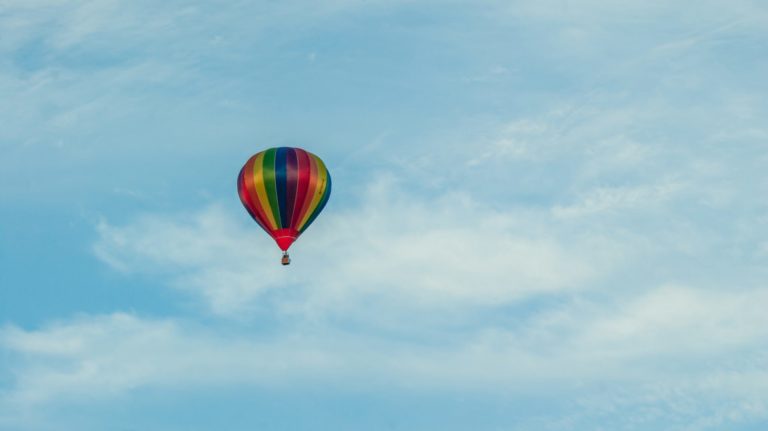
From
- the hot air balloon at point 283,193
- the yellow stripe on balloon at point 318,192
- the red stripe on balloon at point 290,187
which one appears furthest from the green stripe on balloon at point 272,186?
the yellow stripe on balloon at point 318,192

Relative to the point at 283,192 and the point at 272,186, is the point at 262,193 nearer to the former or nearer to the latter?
the point at 272,186

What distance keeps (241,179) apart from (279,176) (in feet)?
9.50

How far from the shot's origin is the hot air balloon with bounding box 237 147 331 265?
368 ft

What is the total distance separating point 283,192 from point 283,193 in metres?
0.06

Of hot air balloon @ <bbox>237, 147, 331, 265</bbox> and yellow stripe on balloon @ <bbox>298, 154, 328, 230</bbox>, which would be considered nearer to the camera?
hot air balloon @ <bbox>237, 147, 331, 265</bbox>

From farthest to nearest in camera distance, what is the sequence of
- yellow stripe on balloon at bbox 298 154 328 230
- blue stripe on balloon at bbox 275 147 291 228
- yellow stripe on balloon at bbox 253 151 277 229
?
yellow stripe on balloon at bbox 298 154 328 230, yellow stripe on balloon at bbox 253 151 277 229, blue stripe on balloon at bbox 275 147 291 228

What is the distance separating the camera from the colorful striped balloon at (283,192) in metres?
112

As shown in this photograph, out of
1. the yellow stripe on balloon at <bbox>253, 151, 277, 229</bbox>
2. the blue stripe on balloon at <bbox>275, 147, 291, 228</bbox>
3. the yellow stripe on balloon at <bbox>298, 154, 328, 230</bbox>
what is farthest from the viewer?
the yellow stripe on balloon at <bbox>298, 154, 328, 230</bbox>

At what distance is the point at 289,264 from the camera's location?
367 feet

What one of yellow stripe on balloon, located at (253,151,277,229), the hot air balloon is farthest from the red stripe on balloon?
yellow stripe on balloon, located at (253,151,277,229)

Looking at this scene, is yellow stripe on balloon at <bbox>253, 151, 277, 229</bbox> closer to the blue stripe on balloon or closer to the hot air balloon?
the hot air balloon

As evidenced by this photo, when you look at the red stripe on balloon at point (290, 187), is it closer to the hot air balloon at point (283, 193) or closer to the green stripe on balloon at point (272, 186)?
the hot air balloon at point (283, 193)

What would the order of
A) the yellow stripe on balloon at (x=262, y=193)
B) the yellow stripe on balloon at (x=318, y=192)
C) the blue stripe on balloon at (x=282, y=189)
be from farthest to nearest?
the yellow stripe on balloon at (x=318, y=192), the yellow stripe on balloon at (x=262, y=193), the blue stripe on balloon at (x=282, y=189)

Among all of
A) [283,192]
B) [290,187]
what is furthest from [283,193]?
[290,187]
